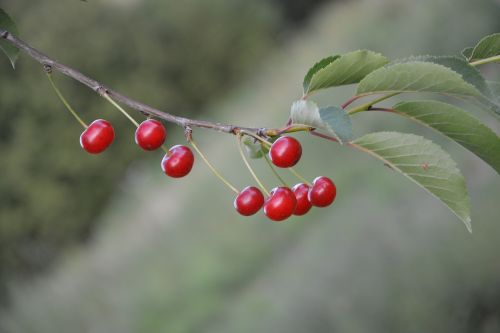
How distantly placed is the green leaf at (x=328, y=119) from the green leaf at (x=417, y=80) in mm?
74

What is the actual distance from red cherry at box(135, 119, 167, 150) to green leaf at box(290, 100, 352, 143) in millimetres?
292

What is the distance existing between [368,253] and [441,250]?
2.38 feet

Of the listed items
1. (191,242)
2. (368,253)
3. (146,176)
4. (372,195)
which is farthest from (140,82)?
(368,253)

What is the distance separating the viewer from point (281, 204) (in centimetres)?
119

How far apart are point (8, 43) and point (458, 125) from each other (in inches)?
38.8

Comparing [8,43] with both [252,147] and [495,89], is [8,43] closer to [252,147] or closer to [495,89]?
[252,147]

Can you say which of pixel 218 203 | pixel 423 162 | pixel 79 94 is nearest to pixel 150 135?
pixel 423 162

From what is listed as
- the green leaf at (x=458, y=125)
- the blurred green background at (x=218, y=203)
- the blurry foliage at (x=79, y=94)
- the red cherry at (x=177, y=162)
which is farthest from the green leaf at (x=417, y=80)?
the blurry foliage at (x=79, y=94)

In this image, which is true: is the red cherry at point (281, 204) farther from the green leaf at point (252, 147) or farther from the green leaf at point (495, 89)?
the green leaf at point (495, 89)

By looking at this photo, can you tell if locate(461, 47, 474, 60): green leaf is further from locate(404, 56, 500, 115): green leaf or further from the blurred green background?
the blurred green background

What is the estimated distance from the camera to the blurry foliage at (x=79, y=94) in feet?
35.2

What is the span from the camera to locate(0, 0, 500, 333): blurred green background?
4133mm

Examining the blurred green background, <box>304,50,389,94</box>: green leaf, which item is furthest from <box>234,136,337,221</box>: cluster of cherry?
the blurred green background

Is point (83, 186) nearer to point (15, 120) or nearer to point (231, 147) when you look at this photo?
point (15, 120)
